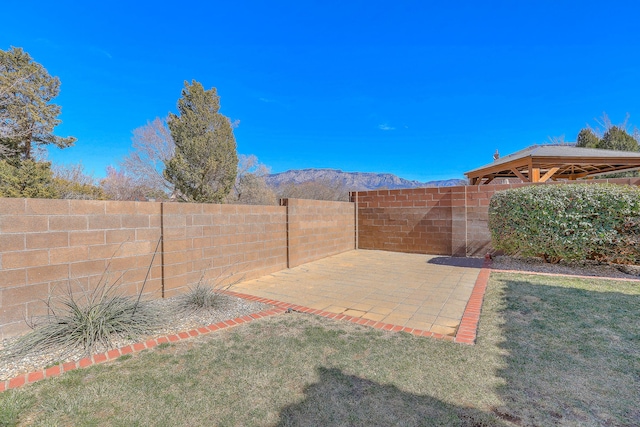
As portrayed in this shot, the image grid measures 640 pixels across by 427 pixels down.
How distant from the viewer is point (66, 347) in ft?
9.16

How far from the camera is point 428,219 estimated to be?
913cm

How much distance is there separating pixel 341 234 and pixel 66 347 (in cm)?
749

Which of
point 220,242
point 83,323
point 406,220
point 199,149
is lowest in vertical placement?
point 83,323

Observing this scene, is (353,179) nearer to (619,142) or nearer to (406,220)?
(619,142)

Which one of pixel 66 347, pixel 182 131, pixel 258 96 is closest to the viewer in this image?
pixel 66 347

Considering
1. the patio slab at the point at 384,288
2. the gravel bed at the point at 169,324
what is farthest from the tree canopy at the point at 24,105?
the patio slab at the point at 384,288

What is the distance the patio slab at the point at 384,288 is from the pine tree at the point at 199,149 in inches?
434

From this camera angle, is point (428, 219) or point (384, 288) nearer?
point (384, 288)

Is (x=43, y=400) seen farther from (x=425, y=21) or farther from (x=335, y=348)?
(x=425, y=21)

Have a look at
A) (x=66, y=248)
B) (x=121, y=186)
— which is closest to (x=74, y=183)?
(x=121, y=186)

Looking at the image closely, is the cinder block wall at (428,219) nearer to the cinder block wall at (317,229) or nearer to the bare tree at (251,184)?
the cinder block wall at (317,229)

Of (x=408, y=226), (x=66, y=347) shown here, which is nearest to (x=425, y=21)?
(x=408, y=226)

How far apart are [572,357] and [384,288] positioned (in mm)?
2803

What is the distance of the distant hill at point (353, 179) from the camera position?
36.5 metres
